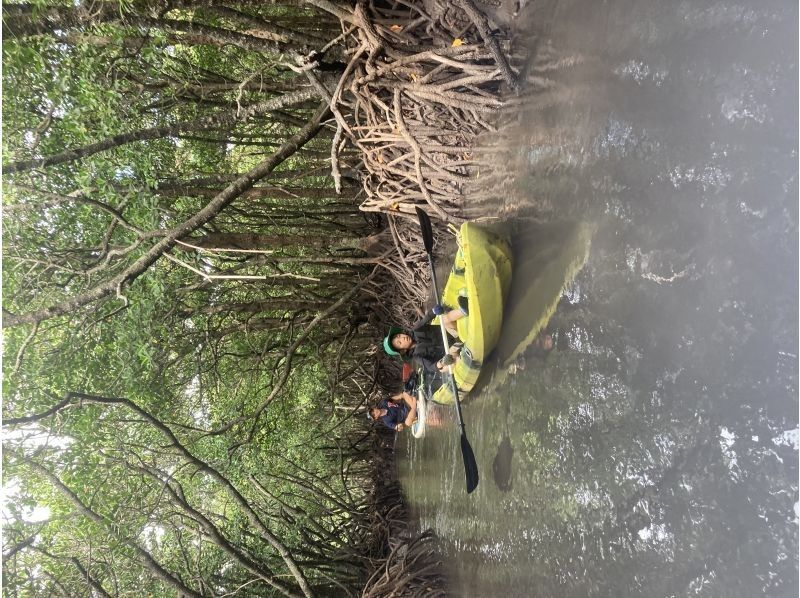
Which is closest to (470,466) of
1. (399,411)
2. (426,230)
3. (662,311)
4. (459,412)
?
(459,412)

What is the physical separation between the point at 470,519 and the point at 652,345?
308 cm

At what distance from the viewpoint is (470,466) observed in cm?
494

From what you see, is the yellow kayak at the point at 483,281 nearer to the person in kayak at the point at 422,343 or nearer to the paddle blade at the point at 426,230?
the paddle blade at the point at 426,230

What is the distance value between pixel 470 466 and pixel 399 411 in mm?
2919

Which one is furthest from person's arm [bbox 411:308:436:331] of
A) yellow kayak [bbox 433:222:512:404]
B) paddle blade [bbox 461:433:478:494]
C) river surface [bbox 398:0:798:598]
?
river surface [bbox 398:0:798:598]

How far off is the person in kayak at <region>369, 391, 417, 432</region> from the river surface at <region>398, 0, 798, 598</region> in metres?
3.48

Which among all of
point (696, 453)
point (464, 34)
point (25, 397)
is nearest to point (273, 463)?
point (25, 397)

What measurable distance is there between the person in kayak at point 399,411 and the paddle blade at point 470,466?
2.61m

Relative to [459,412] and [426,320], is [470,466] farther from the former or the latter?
[426,320]

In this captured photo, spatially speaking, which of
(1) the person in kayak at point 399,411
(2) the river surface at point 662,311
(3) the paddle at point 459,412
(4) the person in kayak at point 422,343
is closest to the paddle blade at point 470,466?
(3) the paddle at point 459,412

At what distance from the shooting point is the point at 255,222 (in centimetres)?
824

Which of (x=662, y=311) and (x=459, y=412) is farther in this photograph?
(x=459, y=412)

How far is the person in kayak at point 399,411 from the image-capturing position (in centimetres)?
767

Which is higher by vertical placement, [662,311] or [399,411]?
[662,311]
